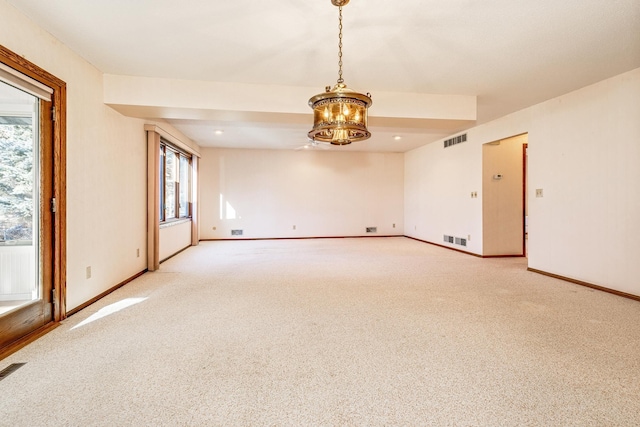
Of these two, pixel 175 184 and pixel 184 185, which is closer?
pixel 175 184

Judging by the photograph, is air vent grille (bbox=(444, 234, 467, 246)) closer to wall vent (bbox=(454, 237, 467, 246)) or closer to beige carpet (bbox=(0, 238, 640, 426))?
wall vent (bbox=(454, 237, 467, 246))

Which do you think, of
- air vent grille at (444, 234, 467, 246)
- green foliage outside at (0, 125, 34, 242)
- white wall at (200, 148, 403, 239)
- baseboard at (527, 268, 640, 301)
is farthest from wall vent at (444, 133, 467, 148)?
green foliage outside at (0, 125, 34, 242)

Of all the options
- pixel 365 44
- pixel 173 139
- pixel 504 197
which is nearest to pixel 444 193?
pixel 504 197

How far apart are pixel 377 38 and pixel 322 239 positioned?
6.15 m

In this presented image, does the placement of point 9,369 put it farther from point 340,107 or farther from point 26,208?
point 340,107

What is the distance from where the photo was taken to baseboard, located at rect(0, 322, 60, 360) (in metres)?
2.09

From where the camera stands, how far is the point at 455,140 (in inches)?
255

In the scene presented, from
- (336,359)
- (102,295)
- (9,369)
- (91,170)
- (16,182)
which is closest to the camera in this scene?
(9,369)

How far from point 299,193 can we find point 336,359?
671 centimetres

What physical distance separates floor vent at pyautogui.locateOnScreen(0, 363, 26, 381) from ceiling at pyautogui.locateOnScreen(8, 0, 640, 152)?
8.32ft

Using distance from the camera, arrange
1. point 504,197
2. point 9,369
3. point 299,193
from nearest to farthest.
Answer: point 9,369 < point 504,197 < point 299,193

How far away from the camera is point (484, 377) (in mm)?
1821

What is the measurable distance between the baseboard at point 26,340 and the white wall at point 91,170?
344 mm

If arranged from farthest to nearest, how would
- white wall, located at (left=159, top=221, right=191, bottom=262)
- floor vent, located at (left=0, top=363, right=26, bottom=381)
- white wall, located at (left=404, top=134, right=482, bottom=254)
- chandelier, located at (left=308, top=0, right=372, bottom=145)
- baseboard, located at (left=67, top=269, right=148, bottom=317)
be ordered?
1. white wall, located at (left=404, top=134, right=482, bottom=254)
2. white wall, located at (left=159, top=221, right=191, bottom=262)
3. baseboard, located at (left=67, top=269, right=148, bottom=317)
4. chandelier, located at (left=308, top=0, right=372, bottom=145)
5. floor vent, located at (left=0, top=363, right=26, bottom=381)
